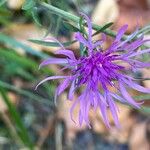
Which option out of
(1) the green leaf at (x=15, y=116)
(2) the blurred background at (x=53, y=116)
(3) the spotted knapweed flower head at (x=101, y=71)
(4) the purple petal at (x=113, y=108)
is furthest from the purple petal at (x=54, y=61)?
(2) the blurred background at (x=53, y=116)

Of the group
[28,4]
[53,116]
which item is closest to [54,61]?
[28,4]

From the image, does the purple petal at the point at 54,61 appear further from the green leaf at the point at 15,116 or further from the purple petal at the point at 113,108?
the green leaf at the point at 15,116

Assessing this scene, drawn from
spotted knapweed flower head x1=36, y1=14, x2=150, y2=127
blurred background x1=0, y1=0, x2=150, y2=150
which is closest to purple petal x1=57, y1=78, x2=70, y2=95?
spotted knapweed flower head x1=36, y1=14, x2=150, y2=127

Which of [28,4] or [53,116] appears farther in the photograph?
[53,116]

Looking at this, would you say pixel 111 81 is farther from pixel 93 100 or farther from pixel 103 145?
pixel 103 145

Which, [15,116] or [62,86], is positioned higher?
[62,86]

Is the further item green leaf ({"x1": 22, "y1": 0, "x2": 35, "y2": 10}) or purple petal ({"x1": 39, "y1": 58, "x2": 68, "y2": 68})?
green leaf ({"x1": 22, "y1": 0, "x2": 35, "y2": 10})

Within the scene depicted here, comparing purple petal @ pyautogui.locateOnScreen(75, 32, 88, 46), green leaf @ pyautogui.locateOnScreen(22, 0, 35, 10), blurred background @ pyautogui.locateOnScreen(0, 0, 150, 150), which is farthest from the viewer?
blurred background @ pyautogui.locateOnScreen(0, 0, 150, 150)

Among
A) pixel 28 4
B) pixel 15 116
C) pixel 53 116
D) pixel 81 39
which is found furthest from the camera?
pixel 53 116

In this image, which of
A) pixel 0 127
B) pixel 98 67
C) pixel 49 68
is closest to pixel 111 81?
pixel 98 67

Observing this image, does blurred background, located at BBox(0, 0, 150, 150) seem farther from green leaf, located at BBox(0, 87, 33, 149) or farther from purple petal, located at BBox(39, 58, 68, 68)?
purple petal, located at BBox(39, 58, 68, 68)

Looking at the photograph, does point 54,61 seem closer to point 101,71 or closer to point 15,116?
point 101,71
